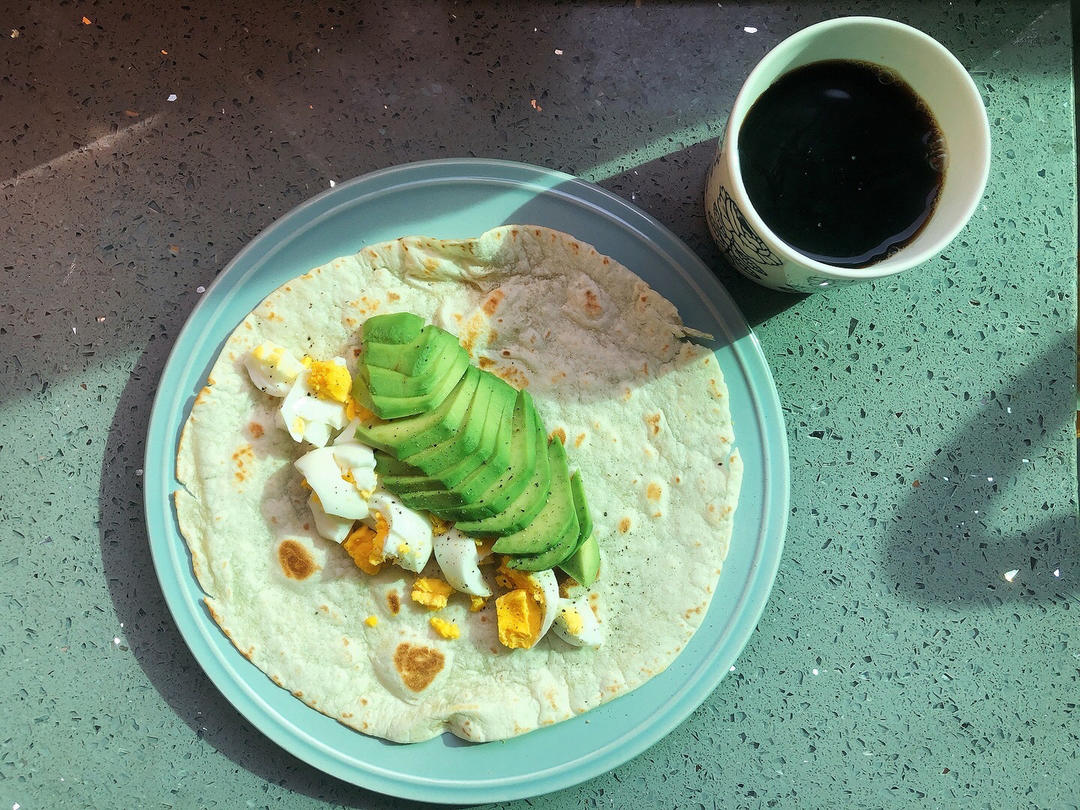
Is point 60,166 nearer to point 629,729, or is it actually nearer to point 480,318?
point 480,318

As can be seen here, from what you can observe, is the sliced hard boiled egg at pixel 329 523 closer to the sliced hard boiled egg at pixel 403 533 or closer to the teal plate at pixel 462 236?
the sliced hard boiled egg at pixel 403 533

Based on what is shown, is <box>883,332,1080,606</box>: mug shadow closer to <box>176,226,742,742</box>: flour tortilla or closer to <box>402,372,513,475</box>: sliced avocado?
<box>176,226,742,742</box>: flour tortilla

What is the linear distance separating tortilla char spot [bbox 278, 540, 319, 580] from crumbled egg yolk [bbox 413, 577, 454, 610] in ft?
0.81

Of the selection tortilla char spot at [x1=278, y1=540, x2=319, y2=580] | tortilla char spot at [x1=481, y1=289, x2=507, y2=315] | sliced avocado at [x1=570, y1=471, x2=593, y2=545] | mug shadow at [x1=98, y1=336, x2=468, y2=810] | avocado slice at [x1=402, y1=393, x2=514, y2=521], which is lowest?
mug shadow at [x1=98, y1=336, x2=468, y2=810]

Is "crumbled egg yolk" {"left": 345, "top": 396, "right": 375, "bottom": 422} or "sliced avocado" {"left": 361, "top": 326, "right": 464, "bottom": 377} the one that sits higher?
"sliced avocado" {"left": 361, "top": 326, "right": 464, "bottom": 377}

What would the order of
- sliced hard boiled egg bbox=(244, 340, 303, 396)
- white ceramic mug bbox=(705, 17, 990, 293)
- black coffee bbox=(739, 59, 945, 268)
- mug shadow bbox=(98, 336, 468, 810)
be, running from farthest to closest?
1. mug shadow bbox=(98, 336, 468, 810)
2. sliced hard boiled egg bbox=(244, 340, 303, 396)
3. black coffee bbox=(739, 59, 945, 268)
4. white ceramic mug bbox=(705, 17, 990, 293)

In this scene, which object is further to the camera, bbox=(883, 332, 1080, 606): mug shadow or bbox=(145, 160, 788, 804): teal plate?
bbox=(883, 332, 1080, 606): mug shadow

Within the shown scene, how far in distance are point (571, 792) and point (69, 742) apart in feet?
3.98

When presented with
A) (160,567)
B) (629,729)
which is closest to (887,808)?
(629,729)

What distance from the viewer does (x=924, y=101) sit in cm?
162

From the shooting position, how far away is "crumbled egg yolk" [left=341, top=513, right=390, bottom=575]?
1.74 metres

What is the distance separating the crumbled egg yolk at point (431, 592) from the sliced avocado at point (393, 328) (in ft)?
1.77

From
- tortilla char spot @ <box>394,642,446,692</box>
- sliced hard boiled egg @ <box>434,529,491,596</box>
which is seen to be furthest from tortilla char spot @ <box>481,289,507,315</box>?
tortilla char spot @ <box>394,642,446,692</box>

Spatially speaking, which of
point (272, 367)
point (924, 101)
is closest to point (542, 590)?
point (272, 367)
